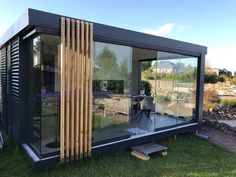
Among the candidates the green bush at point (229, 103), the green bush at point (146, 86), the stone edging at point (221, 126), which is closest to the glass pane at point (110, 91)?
the stone edging at point (221, 126)

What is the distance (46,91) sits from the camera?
3.77m

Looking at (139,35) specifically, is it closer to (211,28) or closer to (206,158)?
(206,158)

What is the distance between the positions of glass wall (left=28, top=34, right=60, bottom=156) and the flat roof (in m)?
0.27

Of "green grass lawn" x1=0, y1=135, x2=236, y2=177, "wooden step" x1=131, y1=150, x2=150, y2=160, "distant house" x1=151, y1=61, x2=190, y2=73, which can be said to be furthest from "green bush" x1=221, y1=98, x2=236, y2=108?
A: "wooden step" x1=131, y1=150, x2=150, y2=160

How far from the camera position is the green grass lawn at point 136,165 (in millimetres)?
3850

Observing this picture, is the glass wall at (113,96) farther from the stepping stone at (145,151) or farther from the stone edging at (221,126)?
the stone edging at (221,126)

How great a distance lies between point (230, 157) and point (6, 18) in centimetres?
937

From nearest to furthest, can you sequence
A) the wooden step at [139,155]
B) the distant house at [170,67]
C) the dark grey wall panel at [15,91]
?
the dark grey wall panel at [15,91] < the wooden step at [139,155] < the distant house at [170,67]

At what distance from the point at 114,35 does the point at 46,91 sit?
175cm

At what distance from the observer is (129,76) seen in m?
5.21

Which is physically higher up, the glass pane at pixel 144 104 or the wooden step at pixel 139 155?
the glass pane at pixel 144 104

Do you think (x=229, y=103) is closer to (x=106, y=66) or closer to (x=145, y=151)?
(x=145, y=151)

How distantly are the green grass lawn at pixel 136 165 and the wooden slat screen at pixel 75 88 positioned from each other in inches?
11.8

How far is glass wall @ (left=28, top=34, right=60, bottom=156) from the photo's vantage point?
3715 mm
